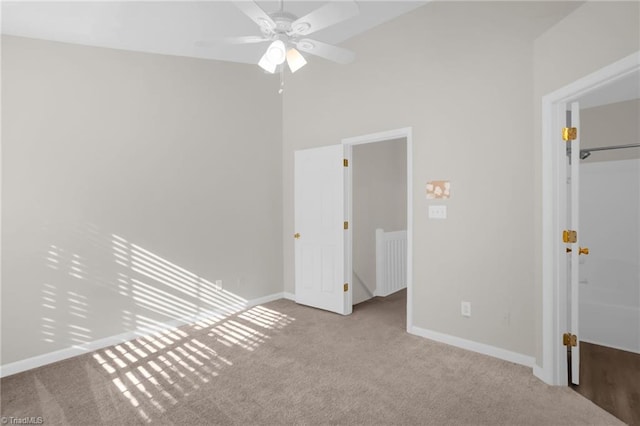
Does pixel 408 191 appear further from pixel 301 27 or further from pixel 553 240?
pixel 301 27

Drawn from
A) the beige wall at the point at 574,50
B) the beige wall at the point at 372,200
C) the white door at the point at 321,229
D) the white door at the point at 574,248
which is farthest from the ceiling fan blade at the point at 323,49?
the beige wall at the point at 372,200

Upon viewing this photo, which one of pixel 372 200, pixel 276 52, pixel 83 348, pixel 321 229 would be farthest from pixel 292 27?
pixel 83 348

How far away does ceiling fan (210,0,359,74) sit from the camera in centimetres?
175

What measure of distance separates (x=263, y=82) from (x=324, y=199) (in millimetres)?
1721

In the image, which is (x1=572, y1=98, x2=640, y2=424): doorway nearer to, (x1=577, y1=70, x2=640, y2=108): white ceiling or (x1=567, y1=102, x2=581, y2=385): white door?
(x1=577, y1=70, x2=640, y2=108): white ceiling

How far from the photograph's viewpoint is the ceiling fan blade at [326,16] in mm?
1680

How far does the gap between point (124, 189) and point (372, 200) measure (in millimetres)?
2927

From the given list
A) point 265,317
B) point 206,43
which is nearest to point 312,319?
point 265,317

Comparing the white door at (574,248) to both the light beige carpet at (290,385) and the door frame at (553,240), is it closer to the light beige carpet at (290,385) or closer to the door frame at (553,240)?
the door frame at (553,240)

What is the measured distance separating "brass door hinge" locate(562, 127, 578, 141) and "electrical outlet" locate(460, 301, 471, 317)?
4.99 feet

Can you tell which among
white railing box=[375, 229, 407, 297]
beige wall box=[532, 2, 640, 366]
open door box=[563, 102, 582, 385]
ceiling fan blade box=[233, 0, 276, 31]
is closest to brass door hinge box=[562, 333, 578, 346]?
open door box=[563, 102, 582, 385]

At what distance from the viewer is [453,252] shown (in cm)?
307

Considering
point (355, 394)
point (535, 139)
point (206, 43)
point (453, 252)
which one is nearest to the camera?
point (206, 43)

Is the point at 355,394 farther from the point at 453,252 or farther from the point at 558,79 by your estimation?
the point at 558,79
